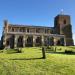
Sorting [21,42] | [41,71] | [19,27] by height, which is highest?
[19,27]

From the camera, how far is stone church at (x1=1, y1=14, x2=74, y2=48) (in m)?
71.2

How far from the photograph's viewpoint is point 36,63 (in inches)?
1037

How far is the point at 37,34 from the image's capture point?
74.8 meters

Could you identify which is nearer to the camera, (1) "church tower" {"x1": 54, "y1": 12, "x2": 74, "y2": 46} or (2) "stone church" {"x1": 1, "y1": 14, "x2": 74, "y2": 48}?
(2) "stone church" {"x1": 1, "y1": 14, "x2": 74, "y2": 48}

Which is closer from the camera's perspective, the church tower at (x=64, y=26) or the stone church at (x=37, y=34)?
the stone church at (x=37, y=34)

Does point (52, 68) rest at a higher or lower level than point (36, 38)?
lower

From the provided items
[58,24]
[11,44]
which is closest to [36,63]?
[11,44]

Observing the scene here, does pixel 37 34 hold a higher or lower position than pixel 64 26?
lower

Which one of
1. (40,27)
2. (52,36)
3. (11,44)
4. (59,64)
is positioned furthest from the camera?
(40,27)

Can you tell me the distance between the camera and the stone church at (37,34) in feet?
234

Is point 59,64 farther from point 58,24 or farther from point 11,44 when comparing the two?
point 58,24

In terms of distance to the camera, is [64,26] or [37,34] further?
[64,26]

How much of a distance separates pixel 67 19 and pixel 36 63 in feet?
210

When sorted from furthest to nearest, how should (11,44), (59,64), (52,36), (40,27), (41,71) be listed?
(40,27), (52,36), (11,44), (59,64), (41,71)
